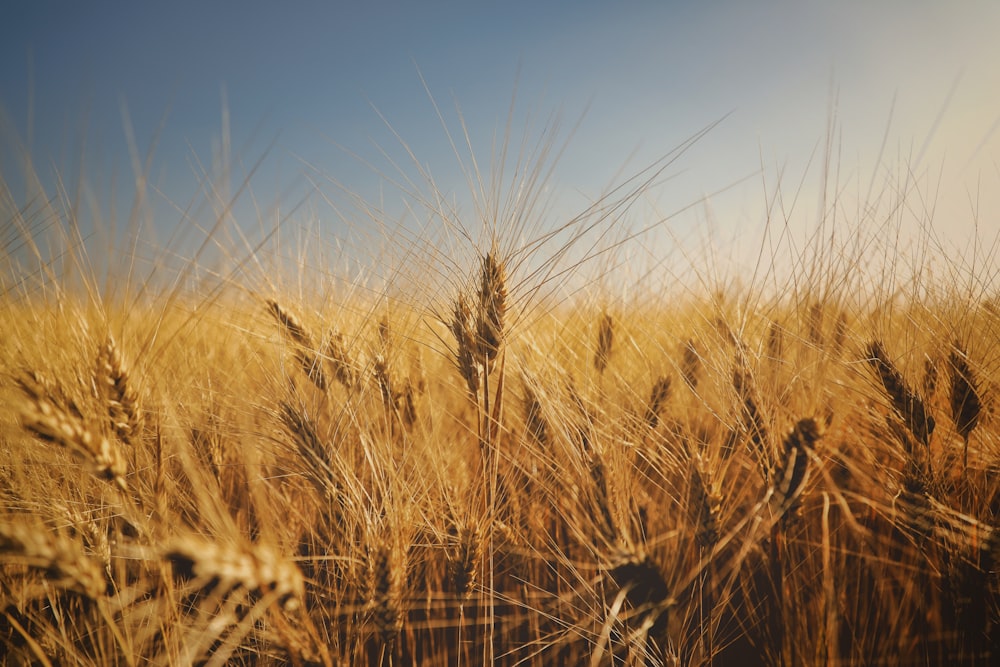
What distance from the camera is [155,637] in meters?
1.04

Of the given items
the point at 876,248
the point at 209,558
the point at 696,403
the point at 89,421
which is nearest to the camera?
the point at 209,558

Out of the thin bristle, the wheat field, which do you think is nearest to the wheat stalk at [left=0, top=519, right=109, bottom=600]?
the wheat field

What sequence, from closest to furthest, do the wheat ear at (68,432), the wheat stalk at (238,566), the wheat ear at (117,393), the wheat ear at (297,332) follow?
the wheat stalk at (238,566) < the wheat ear at (68,432) < the wheat ear at (117,393) < the wheat ear at (297,332)

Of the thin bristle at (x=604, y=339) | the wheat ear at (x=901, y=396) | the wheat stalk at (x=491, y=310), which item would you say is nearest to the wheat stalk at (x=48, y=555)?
the wheat stalk at (x=491, y=310)

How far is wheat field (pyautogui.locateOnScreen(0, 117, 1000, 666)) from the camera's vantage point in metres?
0.90

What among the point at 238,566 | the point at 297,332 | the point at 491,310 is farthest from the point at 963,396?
the point at 297,332

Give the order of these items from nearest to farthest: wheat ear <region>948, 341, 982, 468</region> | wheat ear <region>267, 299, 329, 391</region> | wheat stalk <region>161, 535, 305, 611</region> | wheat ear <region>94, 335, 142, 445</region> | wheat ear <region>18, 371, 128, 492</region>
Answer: wheat stalk <region>161, 535, 305, 611</region>
wheat ear <region>18, 371, 128, 492</region>
wheat ear <region>94, 335, 142, 445</region>
wheat ear <region>948, 341, 982, 468</region>
wheat ear <region>267, 299, 329, 391</region>

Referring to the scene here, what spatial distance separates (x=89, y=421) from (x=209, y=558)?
1.68 feet

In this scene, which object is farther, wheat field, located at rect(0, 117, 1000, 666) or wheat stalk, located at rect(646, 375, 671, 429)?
wheat stalk, located at rect(646, 375, 671, 429)

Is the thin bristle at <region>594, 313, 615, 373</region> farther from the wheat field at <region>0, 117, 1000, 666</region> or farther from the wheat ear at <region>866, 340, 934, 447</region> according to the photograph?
the wheat ear at <region>866, 340, 934, 447</region>

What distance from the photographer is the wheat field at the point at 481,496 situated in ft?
2.94

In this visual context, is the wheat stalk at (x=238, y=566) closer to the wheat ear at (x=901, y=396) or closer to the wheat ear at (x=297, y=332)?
the wheat ear at (x=297, y=332)

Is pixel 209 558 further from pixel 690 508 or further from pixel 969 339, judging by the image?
pixel 969 339

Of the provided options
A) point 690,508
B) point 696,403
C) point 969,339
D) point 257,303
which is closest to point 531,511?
point 690,508
